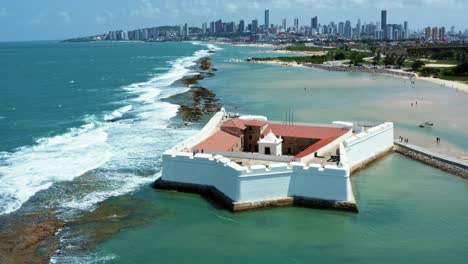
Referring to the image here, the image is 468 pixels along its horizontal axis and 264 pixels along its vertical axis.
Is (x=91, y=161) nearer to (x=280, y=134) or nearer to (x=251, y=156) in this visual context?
(x=251, y=156)

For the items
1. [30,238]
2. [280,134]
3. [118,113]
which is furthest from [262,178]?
[118,113]

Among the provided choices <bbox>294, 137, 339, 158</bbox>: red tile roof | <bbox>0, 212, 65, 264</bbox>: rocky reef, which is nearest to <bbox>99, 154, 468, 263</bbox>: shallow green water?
<bbox>0, 212, 65, 264</bbox>: rocky reef

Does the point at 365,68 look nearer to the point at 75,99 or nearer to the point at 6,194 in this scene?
the point at 75,99

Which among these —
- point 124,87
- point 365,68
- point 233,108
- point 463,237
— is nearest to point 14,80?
point 124,87

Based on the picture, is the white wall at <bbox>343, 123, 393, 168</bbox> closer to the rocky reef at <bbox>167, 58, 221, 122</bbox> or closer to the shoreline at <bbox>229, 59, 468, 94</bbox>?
the rocky reef at <bbox>167, 58, 221, 122</bbox>

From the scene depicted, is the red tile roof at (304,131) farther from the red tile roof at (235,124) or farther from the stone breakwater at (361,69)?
the stone breakwater at (361,69)
